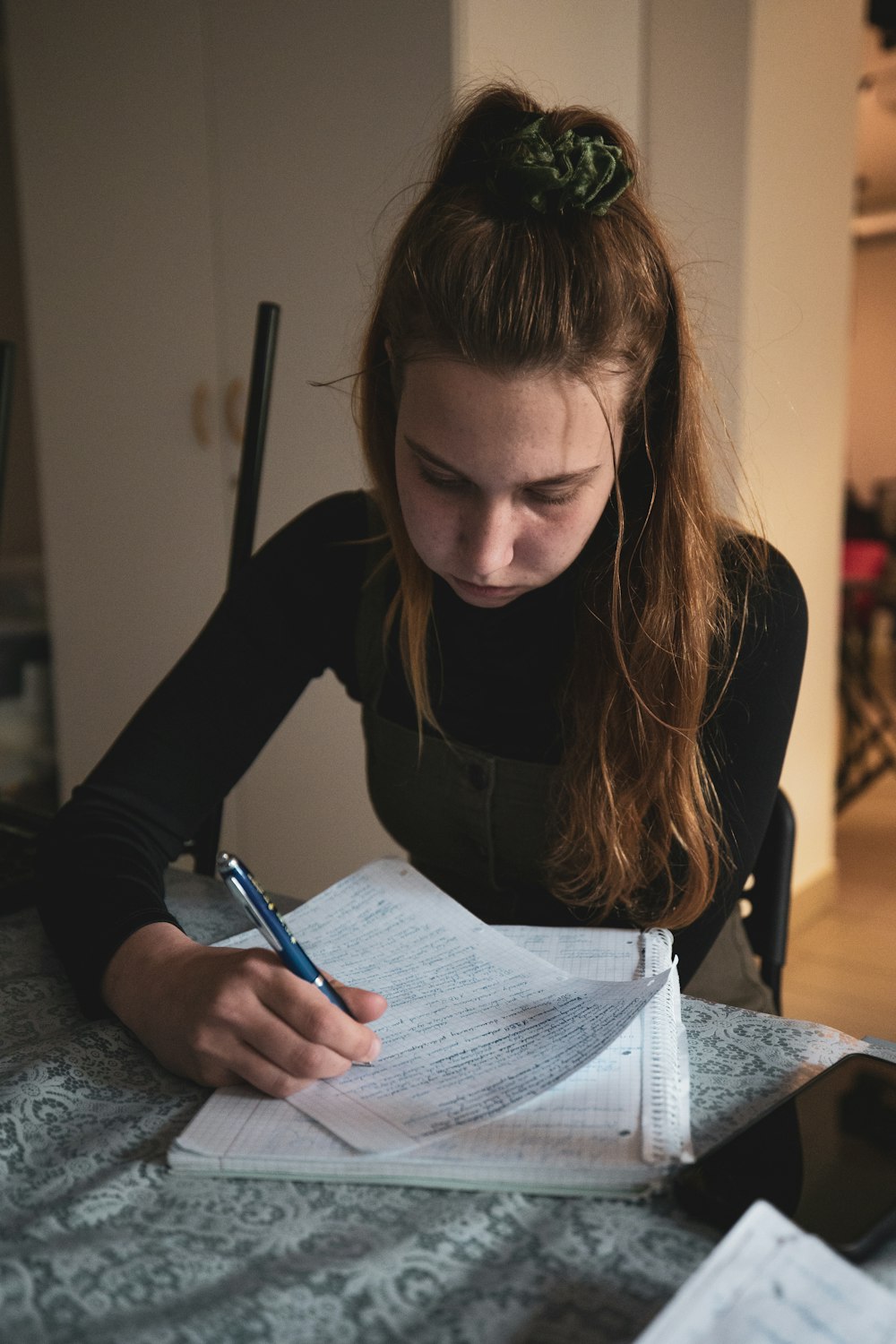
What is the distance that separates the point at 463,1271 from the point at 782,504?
2.10m

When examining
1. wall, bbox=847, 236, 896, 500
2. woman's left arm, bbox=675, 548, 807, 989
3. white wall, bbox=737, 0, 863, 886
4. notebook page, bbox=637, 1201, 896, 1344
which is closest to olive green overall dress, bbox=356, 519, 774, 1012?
woman's left arm, bbox=675, 548, 807, 989

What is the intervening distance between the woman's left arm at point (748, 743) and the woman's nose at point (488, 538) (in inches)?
9.6

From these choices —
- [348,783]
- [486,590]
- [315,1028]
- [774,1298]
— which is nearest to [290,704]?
[486,590]

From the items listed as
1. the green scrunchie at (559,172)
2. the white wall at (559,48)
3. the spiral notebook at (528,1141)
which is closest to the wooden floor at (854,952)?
the spiral notebook at (528,1141)

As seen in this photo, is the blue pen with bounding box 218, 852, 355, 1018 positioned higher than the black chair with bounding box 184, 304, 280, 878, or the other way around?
the black chair with bounding box 184, 304, 280, 878

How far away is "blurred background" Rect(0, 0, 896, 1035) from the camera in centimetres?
183

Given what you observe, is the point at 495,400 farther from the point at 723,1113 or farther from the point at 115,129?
the point at 115,129

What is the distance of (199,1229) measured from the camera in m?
0.50

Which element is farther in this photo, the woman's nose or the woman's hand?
the woman's nose

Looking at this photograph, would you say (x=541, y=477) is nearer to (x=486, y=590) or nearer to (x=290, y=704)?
(x=486, y=590)

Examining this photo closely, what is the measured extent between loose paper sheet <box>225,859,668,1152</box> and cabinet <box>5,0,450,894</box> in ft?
3.90

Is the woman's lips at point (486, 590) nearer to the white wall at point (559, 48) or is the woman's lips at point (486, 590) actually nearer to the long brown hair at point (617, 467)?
the long brown hair at point (617, 467)

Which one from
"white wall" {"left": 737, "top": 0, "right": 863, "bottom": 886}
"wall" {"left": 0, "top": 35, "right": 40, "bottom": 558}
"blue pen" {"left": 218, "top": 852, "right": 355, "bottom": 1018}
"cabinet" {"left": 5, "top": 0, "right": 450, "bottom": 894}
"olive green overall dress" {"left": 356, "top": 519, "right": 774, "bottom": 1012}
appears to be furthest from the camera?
"wall" {"left": 0, "top": 35, "right": 40, "bottom": 558}

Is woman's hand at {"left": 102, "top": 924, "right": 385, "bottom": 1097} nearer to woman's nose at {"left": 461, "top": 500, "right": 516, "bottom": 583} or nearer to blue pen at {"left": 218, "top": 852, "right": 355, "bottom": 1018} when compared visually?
blue pen at {"left": 218, "top": 852, "right": 355, "bottom": 1018}
